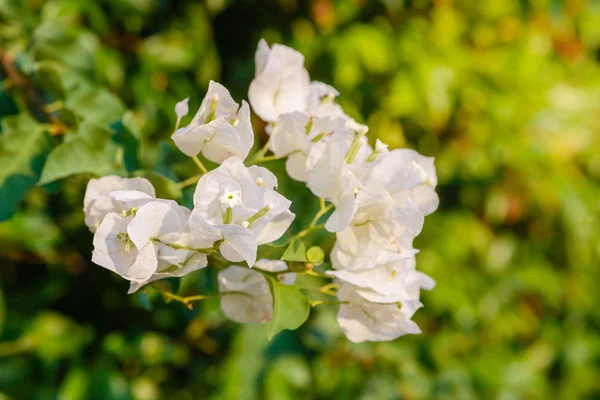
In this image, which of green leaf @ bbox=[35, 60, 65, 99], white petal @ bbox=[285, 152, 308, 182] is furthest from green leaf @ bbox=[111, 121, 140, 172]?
white petal @ bbox=[285, 152, 308, 182]

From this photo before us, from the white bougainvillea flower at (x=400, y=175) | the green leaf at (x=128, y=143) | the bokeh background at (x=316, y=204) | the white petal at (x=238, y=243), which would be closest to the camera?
the white petal at (x=238, y=243)

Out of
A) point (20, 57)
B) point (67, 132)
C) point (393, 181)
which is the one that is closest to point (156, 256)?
point (393, 181)

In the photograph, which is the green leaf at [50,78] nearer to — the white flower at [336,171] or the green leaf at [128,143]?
the green leaf at [128,143]

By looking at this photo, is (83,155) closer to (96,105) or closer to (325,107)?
(96,105)

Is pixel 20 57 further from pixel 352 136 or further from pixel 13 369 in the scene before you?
pixel 13 369

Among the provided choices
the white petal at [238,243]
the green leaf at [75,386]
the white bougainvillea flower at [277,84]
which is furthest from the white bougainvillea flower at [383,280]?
the green leaf at [75,386]

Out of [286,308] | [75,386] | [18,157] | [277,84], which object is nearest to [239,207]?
[286,308]

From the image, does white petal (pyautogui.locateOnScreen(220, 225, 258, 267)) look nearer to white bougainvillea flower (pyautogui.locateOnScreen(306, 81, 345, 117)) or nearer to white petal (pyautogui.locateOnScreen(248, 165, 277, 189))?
white petal (pyautogui.locateOnScreen(248, 165, 277, 189))
